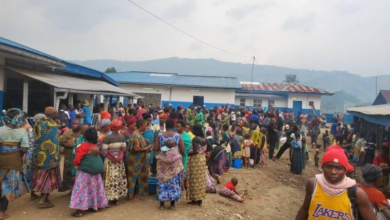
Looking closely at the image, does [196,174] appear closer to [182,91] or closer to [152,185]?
[152,185]

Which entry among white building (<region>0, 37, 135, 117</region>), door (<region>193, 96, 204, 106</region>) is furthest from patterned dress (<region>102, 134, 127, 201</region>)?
door (<region>193, 96, 204, 106</region>)

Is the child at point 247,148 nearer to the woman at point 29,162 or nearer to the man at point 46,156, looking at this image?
the man at point 46,156

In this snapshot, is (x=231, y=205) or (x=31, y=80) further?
(x=31, y=80)

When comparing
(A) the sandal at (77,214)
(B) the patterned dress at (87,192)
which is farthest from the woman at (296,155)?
(A) the sandal at (77,214)

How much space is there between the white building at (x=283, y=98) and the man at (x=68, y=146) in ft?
79.4

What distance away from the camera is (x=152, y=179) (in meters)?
6.06

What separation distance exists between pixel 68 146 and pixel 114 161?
1.04m

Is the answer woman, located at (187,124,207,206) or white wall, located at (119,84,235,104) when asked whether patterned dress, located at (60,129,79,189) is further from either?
white wall, located at (119,84,235,104)

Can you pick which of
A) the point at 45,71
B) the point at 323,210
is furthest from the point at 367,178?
the point at 45,71

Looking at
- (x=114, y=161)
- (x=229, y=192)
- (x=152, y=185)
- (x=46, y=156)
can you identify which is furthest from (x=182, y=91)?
(x=46, y=156)

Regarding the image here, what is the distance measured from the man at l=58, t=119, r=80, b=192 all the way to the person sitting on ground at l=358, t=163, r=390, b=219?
15.2ft

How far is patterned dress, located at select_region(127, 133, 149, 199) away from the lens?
542cm

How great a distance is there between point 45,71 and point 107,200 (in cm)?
877

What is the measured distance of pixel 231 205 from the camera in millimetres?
6387
